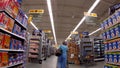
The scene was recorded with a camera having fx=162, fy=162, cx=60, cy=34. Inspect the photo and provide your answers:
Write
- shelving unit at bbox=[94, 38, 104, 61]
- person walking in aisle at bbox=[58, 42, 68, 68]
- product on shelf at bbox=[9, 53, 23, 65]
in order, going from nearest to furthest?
product on shelf at bbox=[9, 53, 23, 65] < person walking in aisle at bbox=[58, 42, 68, 68] < shelving unit at bbox=[94, 38, 104, 61]

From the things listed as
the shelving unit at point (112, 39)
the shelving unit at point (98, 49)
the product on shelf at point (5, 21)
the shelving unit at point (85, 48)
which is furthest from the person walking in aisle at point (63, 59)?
the shelving unit at point (98, 49)

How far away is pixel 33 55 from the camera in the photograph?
Answer: 12.7 m

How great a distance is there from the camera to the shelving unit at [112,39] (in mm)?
4398

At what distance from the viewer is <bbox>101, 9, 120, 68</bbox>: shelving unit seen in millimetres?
4398

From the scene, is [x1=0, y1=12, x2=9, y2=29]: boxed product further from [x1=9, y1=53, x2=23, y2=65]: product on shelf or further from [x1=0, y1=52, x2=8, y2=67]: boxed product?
[x1=9, y1=53, x2=23, y2=65]: product on shelf

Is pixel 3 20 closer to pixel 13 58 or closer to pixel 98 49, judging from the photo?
pixel 13 58

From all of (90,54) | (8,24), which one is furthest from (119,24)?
(90,54)

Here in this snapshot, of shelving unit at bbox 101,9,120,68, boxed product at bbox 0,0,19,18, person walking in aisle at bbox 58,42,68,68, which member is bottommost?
person walking in aisle at bbox 58,42,68,68

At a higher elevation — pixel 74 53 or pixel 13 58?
pixel 13 58

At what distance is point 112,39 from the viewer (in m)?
4.83

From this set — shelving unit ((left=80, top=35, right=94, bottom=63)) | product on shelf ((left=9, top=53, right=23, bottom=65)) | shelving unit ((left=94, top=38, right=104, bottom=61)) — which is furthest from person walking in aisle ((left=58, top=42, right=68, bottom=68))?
shelving unit ((left=94, top=38, right=104, bottom=61))

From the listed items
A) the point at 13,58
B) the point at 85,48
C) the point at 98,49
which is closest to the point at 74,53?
the point at 85,48

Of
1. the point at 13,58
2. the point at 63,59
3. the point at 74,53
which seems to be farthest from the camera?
the point at 74,53

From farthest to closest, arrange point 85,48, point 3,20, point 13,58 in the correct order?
point 85,48
point 13,58
point 3,20
